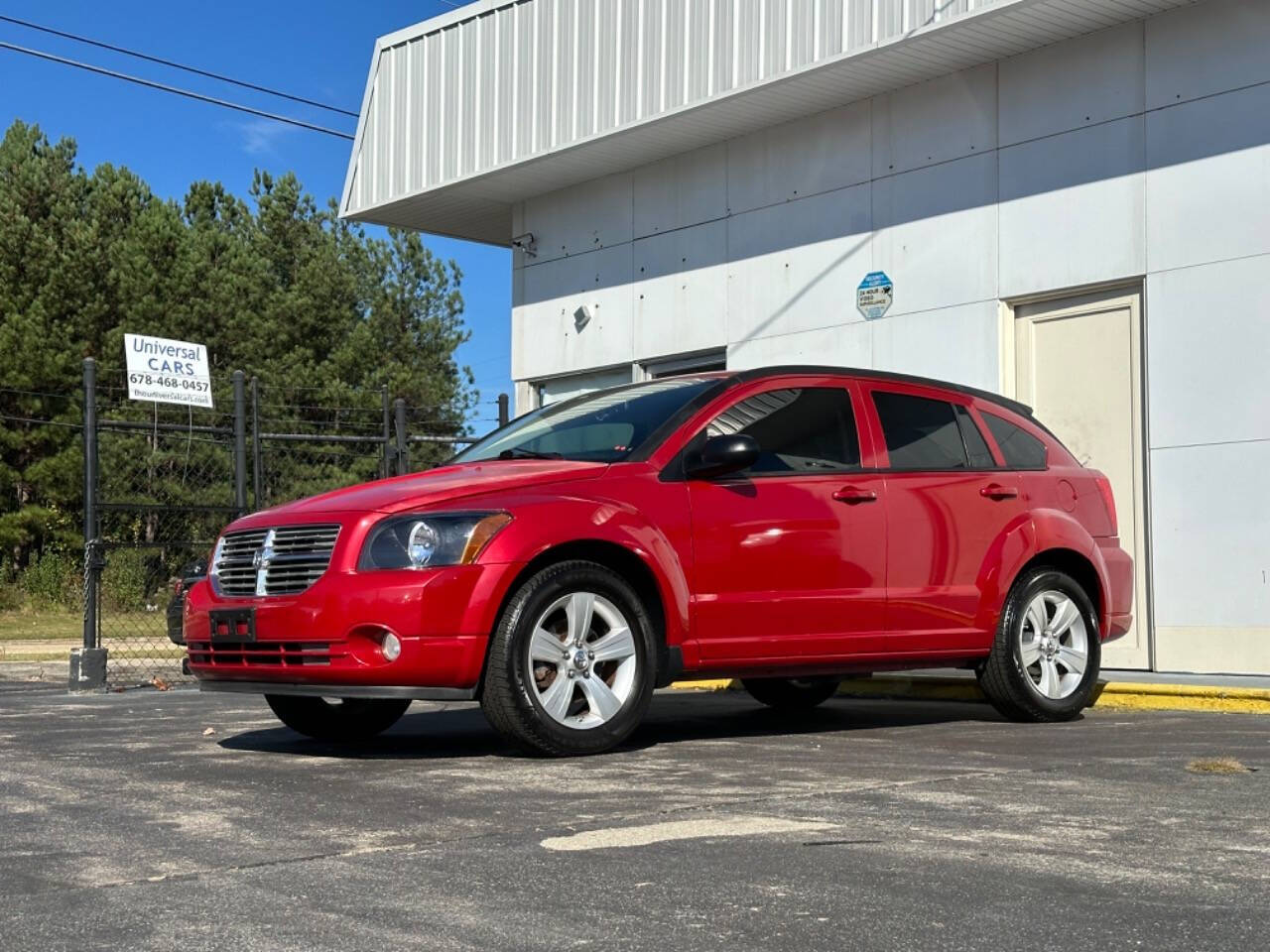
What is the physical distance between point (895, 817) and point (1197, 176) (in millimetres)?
7664

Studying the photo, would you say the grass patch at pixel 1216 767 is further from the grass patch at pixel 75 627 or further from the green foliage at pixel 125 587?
the green foliage at pixel 125 587

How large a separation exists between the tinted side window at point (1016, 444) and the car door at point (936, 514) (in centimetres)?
13

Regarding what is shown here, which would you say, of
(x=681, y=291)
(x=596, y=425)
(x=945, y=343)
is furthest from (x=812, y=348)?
(x=596, y=425)

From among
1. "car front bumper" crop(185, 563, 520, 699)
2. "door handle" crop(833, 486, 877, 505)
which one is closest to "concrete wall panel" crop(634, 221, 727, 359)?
"door handle" crop(833, 486, 877, 505)

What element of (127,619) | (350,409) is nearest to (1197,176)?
(127,619)

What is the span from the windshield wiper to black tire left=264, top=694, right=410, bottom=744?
1278 mm

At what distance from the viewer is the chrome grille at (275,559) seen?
679 cm

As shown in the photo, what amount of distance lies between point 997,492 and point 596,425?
2190mm

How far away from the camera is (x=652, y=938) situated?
351cm

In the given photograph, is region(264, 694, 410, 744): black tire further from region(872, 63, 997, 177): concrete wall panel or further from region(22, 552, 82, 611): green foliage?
region(22, 552, 82, 611): green foliage

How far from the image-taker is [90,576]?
41.7 ft

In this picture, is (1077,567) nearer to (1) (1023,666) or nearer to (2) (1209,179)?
(1) (1023,666)

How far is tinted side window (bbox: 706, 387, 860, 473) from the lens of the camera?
7664mm

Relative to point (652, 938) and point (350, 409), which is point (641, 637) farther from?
point (350, 409)
